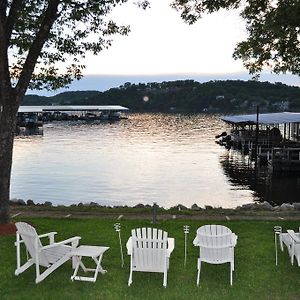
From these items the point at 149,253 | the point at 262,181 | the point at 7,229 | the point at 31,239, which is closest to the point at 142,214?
the point at 7,229

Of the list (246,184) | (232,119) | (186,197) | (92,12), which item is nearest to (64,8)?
(92,12)

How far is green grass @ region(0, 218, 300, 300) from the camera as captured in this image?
25.1ft

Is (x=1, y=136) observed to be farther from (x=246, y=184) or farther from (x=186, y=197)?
(x=246, y=184)

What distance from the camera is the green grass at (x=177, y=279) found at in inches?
301

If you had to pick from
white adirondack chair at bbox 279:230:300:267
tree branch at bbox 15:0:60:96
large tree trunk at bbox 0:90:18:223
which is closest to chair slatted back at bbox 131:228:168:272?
white adirondack chair at bbox 279:230:300:267

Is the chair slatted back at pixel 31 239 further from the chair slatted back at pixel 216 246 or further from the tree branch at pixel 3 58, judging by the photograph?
the tree branch at pixel 3 58

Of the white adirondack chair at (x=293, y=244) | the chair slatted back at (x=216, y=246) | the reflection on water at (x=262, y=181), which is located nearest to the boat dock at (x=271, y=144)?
the reflection on water at (x=262, y=181)

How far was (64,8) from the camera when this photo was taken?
1316cm

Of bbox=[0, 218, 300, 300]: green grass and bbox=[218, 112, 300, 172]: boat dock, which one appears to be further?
bbox=[218, 112, 300, 172]: boat dock

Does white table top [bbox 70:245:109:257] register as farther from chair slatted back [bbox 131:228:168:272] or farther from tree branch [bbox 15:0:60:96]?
tree branch [bbox 15:0:60:96]

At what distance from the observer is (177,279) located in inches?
331

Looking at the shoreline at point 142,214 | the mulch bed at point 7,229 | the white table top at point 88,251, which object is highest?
the white table top at point 88,251

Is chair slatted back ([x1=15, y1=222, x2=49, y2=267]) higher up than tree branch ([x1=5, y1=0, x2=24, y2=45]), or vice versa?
tree branch ([x1=5, y1=0, x2=24, y2=45])

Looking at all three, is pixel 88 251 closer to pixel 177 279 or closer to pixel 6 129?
pixel 177 279
